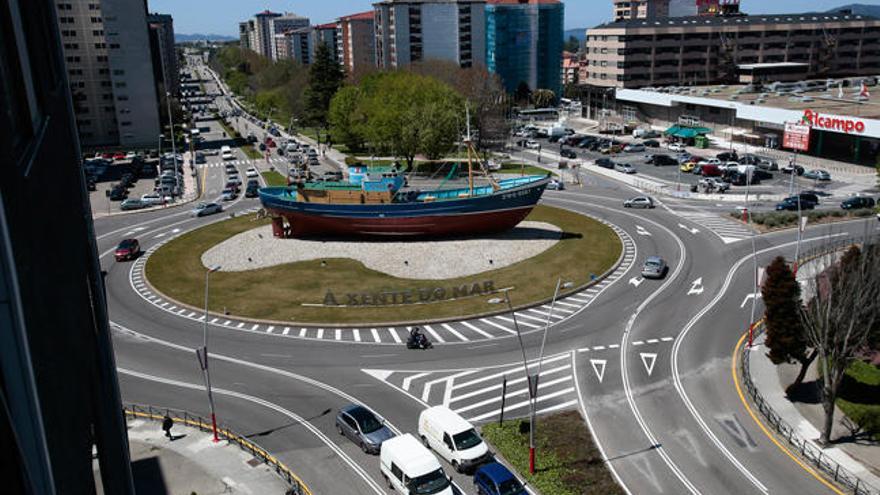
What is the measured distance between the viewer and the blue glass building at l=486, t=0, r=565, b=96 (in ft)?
541

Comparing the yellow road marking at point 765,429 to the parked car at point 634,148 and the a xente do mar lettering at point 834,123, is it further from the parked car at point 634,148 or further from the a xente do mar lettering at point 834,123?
the parked car at point 634,148

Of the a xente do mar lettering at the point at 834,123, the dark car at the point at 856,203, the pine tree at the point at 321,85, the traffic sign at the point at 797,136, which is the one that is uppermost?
the pine tree at the point at 321,85

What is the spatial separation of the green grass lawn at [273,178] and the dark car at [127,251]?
30.6 metres

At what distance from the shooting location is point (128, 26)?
116562 millimetres

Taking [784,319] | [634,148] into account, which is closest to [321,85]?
[634,148]

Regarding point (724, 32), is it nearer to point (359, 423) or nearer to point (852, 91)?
point (852, 91)

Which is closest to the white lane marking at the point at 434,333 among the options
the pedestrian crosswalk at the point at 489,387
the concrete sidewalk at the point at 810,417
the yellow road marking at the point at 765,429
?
the pedestrian crosswalk at the point at 489,387

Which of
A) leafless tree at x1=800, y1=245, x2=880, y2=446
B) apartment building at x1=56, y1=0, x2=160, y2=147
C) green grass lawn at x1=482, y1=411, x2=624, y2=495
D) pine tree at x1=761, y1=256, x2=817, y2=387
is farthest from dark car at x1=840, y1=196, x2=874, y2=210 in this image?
apartment building at x1=56, y1=0, x2=160, y2=147

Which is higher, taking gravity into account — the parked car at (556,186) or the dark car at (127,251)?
the parked car at (556,186)

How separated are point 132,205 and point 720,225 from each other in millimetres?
66487

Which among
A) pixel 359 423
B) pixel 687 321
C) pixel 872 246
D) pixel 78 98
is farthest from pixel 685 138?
pixel 78 98

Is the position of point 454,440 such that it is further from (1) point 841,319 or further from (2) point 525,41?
(2) point 525,41

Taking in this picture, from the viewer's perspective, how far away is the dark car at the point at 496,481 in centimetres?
2625

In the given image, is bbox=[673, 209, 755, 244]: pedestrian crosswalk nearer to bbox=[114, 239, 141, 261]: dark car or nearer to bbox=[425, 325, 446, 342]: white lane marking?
bbox=[425, 325, 446, 342]: white lane marking
